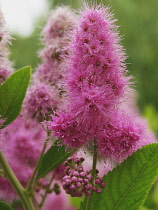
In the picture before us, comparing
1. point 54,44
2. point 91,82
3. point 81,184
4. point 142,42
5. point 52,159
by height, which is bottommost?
point 81,184

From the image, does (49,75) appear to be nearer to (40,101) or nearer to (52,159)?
(40,101)

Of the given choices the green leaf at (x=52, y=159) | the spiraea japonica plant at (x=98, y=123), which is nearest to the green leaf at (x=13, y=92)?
the spiraea japonica plant at (x=98, y=123)

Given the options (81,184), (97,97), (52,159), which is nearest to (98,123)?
(97,97)

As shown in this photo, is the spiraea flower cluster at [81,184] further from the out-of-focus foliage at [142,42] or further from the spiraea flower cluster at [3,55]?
the out-of-focus foliage at [142,42]

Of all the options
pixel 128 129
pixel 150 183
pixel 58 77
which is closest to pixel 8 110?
pixel 58 77

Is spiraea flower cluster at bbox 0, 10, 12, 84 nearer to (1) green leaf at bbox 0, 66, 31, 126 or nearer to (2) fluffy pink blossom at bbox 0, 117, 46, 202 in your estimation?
(1) green leaf at bbox 0, 66, 31, 126

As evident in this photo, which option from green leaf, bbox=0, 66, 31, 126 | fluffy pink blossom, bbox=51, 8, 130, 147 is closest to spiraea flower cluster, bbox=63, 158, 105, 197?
fluffy pink blossom, bbox=51, 8, 130, 147
